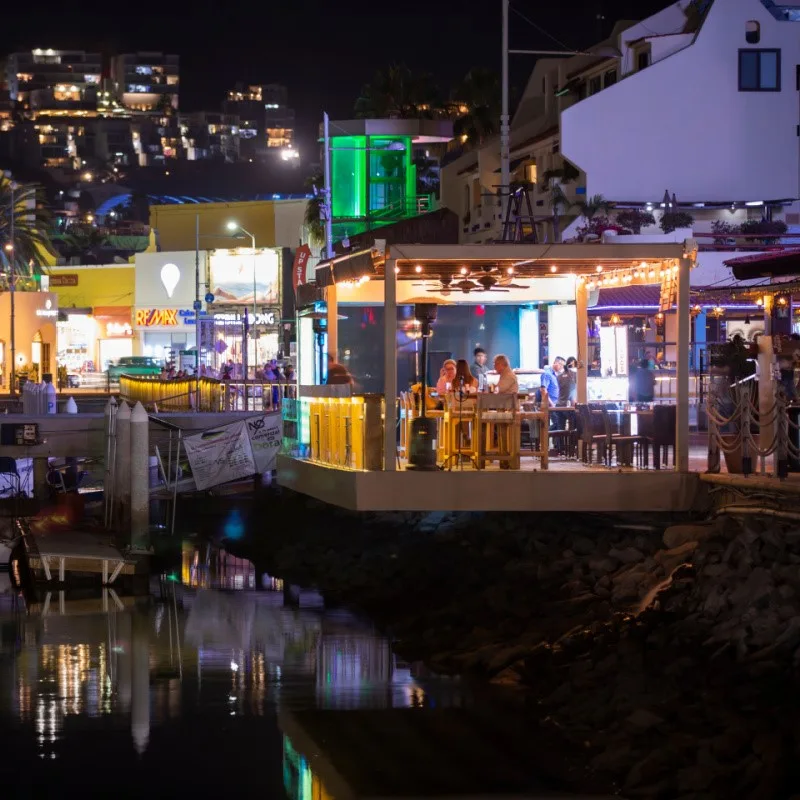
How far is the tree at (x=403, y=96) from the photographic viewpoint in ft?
230

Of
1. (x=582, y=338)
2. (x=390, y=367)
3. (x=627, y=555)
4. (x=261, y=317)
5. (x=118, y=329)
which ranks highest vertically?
(x=261, y=317)

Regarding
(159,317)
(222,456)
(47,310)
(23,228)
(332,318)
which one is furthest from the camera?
(159,317)

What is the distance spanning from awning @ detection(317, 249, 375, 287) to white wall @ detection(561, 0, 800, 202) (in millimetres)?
25331

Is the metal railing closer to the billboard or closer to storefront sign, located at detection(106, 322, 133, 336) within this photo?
the billboard

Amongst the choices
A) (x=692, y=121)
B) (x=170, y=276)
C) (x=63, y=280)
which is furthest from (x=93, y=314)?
(x=692, y=121)

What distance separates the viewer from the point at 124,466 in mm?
29250

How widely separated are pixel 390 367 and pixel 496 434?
6.12 ft

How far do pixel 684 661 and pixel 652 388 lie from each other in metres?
9.30

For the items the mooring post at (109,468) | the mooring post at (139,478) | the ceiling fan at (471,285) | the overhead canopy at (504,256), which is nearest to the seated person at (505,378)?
the overhead canopy at (504,256)

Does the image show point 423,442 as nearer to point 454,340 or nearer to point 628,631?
point 628,631

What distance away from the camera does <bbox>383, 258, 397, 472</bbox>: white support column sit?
17750 millimetres

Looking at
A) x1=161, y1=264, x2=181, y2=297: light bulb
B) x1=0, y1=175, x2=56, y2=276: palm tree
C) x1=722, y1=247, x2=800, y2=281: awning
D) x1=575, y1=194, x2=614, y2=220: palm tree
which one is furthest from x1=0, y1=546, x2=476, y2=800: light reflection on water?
x1=161, y1=264, x2=181, y2=297: light bulb

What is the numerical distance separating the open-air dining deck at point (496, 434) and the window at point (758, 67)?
88.3 ft

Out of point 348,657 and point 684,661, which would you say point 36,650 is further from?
point 684,661
